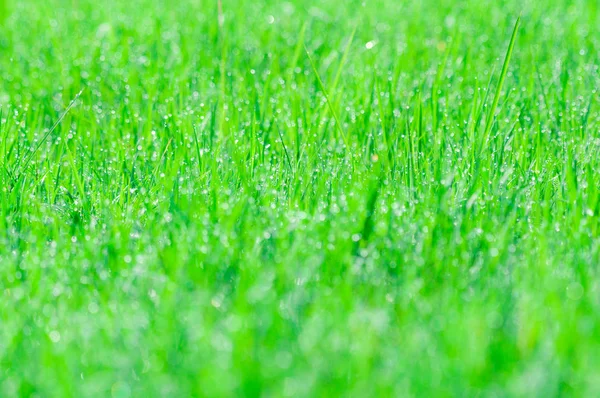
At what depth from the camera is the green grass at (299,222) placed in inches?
61.4

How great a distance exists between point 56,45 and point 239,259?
2.23 metres

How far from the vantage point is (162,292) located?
180 cm

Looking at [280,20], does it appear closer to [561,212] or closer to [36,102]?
[36,102]

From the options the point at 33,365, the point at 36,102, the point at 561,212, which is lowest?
the point at 36,102

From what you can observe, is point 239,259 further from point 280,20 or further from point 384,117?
point 280,20

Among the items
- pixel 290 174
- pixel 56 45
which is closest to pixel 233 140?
pixel 290 174

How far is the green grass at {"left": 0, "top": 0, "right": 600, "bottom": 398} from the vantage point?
1560 millimetres

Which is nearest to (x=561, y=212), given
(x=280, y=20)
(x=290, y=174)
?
(x=290, y=174)

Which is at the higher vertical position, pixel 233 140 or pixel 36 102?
pixel 233 140

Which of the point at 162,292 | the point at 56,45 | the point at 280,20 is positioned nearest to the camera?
the point at 162,292

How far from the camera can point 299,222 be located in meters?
2.04

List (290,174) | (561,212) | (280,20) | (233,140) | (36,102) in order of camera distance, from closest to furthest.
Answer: (561,212) → (290,174) → (233,140) → (36,102) → (280,20)

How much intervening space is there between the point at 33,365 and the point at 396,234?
0.90m

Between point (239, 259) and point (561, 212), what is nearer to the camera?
point (239, 259)
